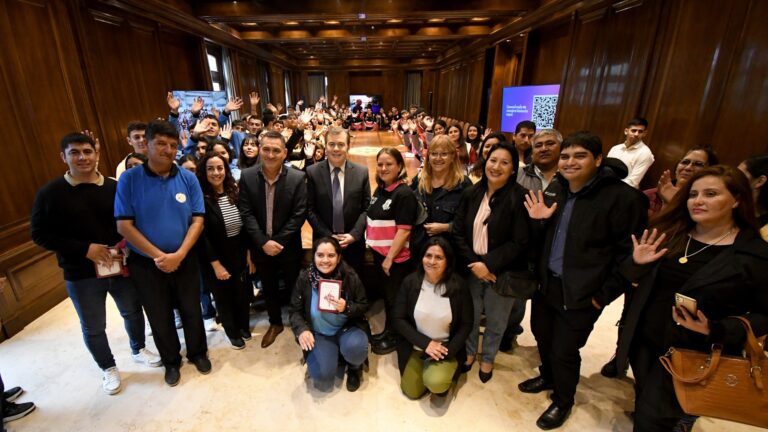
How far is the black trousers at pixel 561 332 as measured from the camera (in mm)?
1842

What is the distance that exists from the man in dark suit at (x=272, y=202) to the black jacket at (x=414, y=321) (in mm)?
993

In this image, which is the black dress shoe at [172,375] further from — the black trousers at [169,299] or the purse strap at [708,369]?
the purse strap at [708,369]

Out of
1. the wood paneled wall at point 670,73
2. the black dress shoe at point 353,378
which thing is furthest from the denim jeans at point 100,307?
the wood paneled wall at point 670,73

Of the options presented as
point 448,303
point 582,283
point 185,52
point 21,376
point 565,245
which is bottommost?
point 21,376

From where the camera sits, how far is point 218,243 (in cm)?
243

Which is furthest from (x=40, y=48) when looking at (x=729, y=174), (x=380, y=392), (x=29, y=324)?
(x=729, y=174)

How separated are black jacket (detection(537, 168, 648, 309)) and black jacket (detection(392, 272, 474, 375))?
0.60 meters

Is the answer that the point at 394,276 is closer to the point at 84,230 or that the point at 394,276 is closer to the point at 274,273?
the point at 274,273

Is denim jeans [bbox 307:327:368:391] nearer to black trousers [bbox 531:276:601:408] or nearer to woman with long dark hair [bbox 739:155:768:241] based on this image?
black trousers [bbox 531:276:601:408]

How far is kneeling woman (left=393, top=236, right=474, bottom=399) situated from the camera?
211 cm

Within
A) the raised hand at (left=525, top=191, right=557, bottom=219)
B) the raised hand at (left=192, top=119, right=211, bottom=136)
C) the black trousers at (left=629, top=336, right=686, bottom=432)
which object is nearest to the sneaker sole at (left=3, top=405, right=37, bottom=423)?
the raised hand at (left=192, top=119, right=211, bottom=136)

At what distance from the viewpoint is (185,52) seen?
6641 mm

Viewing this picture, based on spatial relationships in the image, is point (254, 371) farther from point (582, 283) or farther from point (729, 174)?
point (729, 174)

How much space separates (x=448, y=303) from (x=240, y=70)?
993 cm
